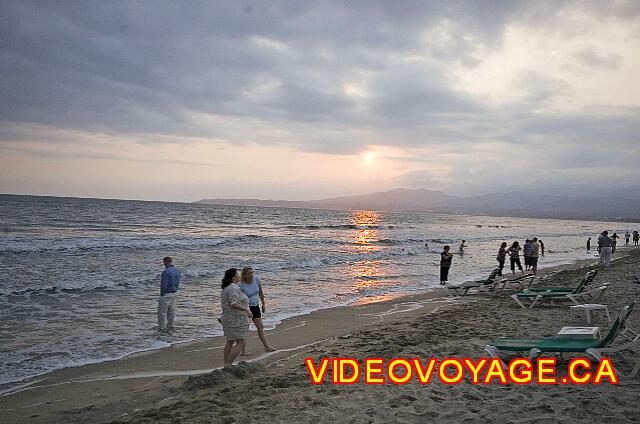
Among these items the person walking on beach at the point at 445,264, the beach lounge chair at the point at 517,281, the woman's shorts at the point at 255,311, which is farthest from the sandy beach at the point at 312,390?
the person walking on beach at the point at 445,264

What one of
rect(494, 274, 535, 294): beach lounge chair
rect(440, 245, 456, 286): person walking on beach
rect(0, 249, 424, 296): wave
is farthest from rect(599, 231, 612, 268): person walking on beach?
rect(0, 249, 424, 296): wave

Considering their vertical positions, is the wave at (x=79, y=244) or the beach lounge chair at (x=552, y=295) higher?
the beach lounge chair at (x=552, y=295)

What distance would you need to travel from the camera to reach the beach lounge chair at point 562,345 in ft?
19.4

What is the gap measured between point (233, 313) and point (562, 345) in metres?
4.60

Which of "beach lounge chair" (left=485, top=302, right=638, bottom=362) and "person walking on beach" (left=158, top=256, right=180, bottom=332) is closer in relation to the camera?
"beach lounge chair" (left=485, top=302, right=638, bottom=362)

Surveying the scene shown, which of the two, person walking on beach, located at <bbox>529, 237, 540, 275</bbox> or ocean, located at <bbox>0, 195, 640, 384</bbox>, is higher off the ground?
person walking on beach, located at <bbox>529, 237, 540, 275</bbox>

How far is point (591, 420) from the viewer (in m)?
4.32

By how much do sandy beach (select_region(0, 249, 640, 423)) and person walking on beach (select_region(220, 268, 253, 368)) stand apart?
36 centimetres

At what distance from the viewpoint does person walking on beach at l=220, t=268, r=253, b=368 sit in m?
6.70

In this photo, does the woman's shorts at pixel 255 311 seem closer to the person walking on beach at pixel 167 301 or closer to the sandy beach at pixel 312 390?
the sandy beach at pixel 312 390

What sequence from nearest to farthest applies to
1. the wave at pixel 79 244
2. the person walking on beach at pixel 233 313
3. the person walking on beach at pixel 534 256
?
the person walking on beach at pixel 233 313
the person walking on beach at pixel 534 256
the wave at pixel 79 244

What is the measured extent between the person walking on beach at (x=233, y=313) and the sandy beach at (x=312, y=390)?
0.36m

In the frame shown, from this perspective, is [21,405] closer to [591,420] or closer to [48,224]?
[591,420]

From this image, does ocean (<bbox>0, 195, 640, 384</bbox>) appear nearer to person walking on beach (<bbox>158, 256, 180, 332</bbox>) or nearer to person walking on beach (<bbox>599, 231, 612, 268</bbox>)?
person walking on beach (<bbox>158, 256, 180, 332</bbox>)
